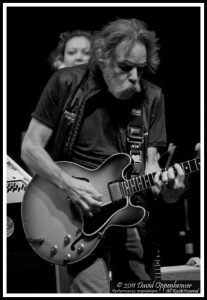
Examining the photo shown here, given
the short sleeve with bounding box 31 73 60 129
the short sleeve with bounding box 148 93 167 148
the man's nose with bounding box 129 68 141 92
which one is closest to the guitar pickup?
the short sleeve with bounding box 31 73 60 129

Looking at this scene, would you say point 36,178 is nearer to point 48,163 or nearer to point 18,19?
point 48,163

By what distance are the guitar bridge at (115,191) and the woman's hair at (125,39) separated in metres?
0.68

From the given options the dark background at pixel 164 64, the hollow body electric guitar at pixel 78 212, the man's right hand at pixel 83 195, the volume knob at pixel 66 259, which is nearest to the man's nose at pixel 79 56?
the dark background at pixel 164 64

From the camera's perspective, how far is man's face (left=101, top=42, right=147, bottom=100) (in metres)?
2.60

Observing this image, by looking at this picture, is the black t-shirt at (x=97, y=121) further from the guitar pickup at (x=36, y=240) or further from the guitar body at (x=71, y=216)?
the guitar pickup at (x=36, y=240)

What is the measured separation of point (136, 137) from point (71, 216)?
55 centimetres

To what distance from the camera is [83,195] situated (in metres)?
2.49

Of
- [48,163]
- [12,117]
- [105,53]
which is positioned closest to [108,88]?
[105,53]

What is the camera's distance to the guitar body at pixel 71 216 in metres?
2.49

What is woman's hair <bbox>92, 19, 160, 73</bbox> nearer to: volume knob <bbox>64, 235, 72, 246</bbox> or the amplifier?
volume knob <bbox>64, 235, 72, 246</bbox>

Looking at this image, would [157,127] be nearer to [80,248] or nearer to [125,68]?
[125,68]

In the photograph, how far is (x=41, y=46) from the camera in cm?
449

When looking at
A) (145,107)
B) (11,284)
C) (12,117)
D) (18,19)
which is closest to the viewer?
(145,107)

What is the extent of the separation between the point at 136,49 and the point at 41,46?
6.76 ft
